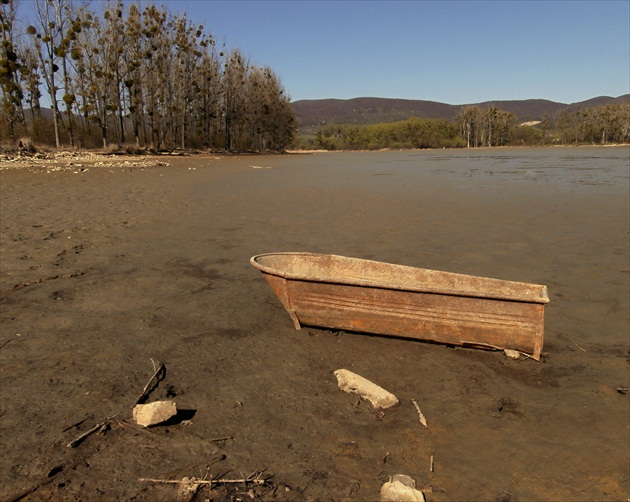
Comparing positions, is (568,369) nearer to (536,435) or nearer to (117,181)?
(536,435)

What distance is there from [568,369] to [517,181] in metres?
19.3

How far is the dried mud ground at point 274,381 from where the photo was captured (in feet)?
9.54

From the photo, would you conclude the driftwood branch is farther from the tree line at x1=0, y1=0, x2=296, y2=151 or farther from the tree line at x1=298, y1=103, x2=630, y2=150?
the tree line at x1=298, y1=103, x2=630, y2=150

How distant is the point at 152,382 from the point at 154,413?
0.78m

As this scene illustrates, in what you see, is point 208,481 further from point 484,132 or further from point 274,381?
point 484,132

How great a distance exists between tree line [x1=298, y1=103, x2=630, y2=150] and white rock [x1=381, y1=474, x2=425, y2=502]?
292ft

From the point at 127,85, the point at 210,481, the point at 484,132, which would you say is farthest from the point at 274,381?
the point at 484,132

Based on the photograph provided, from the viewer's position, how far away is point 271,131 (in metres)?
68.1

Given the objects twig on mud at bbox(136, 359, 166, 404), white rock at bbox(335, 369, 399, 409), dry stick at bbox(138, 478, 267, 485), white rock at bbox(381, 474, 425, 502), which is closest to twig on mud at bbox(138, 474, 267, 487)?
dry stick at bbox(138, 478, 267, 485)

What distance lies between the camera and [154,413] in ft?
10.8

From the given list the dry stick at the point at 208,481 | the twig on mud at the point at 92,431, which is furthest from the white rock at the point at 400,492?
the twig on mud at the point at 92,431

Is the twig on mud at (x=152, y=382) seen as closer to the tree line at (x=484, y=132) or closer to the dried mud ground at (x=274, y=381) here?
the dried mud ground at (x=274, y=381)

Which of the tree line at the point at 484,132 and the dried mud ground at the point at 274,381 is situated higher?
the tree line at the point at 484,132

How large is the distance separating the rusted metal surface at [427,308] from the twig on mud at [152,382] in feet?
4.86
